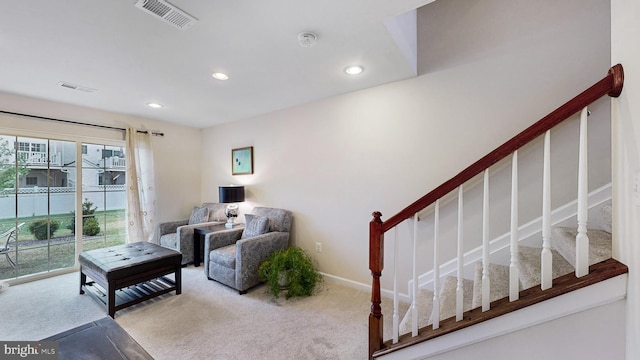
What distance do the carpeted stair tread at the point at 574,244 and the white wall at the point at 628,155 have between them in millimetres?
304

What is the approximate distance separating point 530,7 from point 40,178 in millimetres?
5713

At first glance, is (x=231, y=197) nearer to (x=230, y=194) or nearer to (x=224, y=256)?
(x=230, y=194)

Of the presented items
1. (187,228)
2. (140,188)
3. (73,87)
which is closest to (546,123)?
(187,228)

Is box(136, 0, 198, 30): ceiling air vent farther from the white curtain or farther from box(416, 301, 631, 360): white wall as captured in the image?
the white curtain

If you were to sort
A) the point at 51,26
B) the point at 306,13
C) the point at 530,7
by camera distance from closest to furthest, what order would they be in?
the point at 306,13, the point at 51,26, the point at 530,7

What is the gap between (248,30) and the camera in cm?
172

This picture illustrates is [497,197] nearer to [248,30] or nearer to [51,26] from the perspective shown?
[248,30]

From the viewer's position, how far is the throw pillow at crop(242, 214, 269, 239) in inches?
125

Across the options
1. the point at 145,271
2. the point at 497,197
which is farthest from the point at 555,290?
the point at 145,271

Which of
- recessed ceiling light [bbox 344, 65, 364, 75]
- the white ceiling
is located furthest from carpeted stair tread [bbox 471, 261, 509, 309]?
recessed ceiling light [bbox 344, 65, 364, 75]

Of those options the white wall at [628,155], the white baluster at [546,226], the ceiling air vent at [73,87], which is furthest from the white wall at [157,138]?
the white wall at [628,155]

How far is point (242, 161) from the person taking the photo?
159 inches

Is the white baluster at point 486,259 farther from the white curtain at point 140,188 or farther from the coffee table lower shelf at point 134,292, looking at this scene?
the white curtain at point 140,188

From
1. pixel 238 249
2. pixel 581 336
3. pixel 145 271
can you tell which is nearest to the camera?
pixel 581 336
